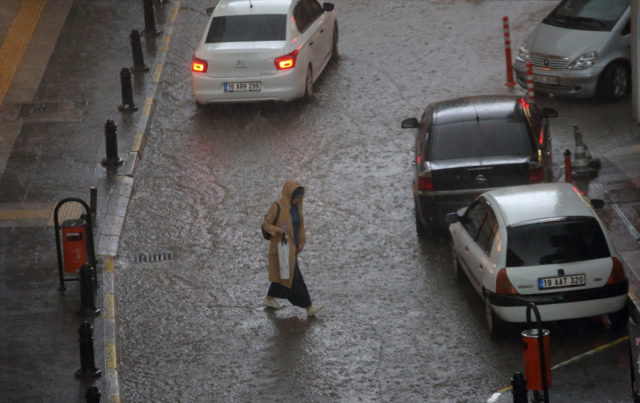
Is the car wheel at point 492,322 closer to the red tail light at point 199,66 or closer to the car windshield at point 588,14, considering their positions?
the red tail light at point 199,66

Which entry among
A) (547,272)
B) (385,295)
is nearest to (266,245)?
(385,295)

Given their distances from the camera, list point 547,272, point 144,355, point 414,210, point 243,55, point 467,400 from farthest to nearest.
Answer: point 243,55 < point 414,210 < point 144,355 < point 547,272 < point 467,400

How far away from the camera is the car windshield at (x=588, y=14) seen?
17.8m

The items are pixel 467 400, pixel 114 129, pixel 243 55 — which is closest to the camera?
pixel 467 400

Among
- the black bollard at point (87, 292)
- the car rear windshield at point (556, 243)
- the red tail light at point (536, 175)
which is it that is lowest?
the black bollard at point (87, 292)

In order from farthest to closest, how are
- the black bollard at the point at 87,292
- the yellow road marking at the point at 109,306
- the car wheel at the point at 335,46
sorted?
the car wheel at the point at 335,46, the yellow road marking at the point at 109,306, the black bollard at the point at 87,292

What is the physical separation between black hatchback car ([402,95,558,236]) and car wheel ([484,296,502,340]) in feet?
7.96

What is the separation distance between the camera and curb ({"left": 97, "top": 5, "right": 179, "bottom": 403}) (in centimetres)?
1023

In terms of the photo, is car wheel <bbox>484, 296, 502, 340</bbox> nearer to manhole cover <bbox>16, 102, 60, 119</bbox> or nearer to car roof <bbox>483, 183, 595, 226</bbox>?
car roof <bbox>483, 183, 595, 226</bbox>

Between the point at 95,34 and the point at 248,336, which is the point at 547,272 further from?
the point at 95,34

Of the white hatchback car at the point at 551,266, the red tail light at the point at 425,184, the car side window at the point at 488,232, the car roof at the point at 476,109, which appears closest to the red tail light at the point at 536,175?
the car roof at the point at 476,109

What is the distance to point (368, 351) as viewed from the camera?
10438 mm

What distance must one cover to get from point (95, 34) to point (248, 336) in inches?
488

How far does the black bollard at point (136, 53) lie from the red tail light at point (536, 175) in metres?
9.37
